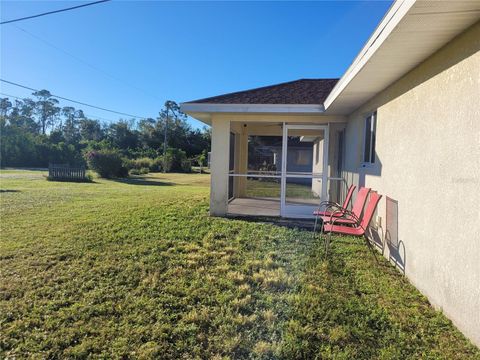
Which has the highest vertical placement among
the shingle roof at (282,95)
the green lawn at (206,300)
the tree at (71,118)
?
the tree at (71,118)

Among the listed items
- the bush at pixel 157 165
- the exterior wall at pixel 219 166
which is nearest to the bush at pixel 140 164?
the bush at pixel 157 165

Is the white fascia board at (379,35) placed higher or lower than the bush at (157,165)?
higher

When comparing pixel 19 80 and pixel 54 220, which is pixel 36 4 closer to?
pixel 54 220

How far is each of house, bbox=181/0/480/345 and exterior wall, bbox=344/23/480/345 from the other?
0.03 feet

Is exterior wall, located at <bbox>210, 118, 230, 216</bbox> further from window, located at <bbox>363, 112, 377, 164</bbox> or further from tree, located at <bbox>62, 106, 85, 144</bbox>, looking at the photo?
tree, located at <bbox>62, 106, 85, 144</bbox>

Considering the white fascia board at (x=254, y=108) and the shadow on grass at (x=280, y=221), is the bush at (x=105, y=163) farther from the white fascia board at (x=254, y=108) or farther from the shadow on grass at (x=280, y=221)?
the shadow on grass at (x=280, y=221)

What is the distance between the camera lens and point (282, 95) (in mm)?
7945

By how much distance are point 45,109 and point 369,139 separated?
3086 inches

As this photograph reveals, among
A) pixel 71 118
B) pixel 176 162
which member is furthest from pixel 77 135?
pixel 176 162

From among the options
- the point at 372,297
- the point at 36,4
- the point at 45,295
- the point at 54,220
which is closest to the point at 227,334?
the point at 372,297

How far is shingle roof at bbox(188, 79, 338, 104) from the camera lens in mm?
7453

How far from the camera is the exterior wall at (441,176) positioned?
271 cm

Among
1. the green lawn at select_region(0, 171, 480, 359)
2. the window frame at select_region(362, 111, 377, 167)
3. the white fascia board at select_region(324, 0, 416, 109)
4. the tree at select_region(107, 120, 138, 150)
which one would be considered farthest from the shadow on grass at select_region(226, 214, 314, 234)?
the tree at select_region(107, 120, 138, 150)

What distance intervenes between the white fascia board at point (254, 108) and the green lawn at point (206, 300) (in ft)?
9.58
